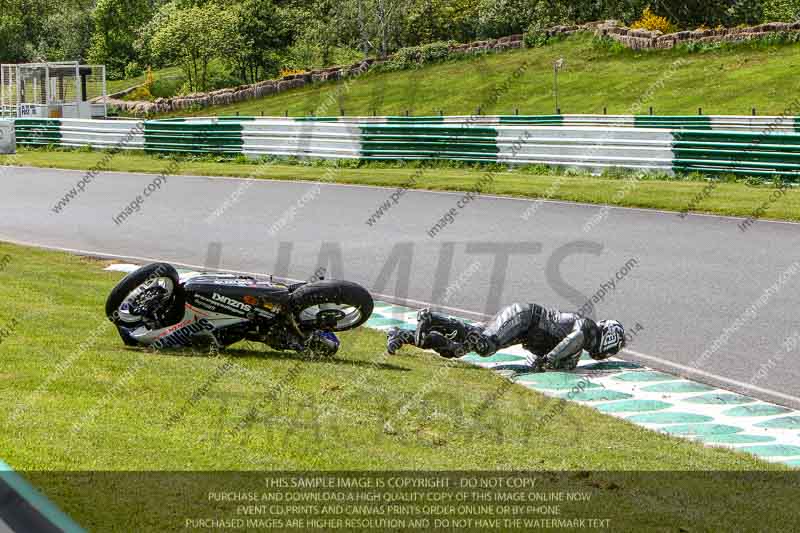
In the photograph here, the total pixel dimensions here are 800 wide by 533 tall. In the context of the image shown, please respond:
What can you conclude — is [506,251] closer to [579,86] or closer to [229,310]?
[229,310]

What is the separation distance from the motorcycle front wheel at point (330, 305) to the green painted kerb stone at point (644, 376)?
93.2 inches

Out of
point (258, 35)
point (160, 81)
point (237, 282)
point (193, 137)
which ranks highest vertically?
point (237, 282)

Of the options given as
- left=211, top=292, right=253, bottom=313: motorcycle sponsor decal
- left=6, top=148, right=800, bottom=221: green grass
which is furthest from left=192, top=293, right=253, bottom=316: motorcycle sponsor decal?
left=6, top=148, right=800, bottom=221: green grass

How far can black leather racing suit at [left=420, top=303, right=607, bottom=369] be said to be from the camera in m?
9.55

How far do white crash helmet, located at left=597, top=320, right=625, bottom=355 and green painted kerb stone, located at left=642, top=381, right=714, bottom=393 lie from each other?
55cm

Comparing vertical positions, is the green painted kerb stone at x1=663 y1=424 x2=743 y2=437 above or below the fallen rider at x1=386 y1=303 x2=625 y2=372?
below

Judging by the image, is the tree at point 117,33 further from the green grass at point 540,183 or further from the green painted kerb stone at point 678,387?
the green painted kerb stone at point 678,387

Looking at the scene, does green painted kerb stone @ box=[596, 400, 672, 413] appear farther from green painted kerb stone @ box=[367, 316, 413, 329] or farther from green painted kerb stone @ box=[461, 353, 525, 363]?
green painted kerb stone @ box=[367, 316, 413, 329]

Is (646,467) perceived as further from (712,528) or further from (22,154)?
(22,154)

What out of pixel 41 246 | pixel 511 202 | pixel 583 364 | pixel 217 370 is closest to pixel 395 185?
pixel 511 202

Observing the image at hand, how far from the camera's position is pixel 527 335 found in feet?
32.6

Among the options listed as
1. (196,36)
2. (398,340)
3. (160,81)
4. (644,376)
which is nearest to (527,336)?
(644,376)

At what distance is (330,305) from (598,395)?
2.27 m

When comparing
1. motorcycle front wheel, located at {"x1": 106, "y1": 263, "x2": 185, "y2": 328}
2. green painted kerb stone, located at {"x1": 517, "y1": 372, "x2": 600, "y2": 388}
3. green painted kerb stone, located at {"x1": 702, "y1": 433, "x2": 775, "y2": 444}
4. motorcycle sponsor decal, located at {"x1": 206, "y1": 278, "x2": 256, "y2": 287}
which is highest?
motorcycle sponsor decal, located at {"x1": 206, "y1": 278, "x2": 256, "y2": 287}
